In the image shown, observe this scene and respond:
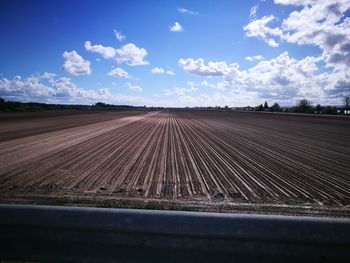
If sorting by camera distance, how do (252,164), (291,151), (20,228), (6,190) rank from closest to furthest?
(20,228) → (6,190) → (252,164) → (291,151)

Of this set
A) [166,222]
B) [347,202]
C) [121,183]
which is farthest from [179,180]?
[166,222]

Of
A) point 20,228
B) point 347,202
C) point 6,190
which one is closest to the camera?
point 20,228

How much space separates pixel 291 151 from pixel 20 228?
15.7 m

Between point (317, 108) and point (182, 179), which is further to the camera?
point (317, 108)

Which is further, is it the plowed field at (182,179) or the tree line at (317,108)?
the tree line at (317,108)

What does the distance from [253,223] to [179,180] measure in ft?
23.5

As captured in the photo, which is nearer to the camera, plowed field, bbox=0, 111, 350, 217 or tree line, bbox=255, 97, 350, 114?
plowed field, bbox=0, 111, 350, 217

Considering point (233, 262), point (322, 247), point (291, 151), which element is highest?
point (322, 247)

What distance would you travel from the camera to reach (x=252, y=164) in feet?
39.9

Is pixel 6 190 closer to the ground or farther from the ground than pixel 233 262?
closer to the ground

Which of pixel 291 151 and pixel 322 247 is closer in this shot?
pixel 322 247

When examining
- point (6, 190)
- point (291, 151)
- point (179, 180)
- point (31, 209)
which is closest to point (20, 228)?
point (31, 209)

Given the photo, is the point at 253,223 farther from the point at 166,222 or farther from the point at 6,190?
the point at 6,190

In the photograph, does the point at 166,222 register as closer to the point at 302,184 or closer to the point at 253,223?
the point at 253,223
